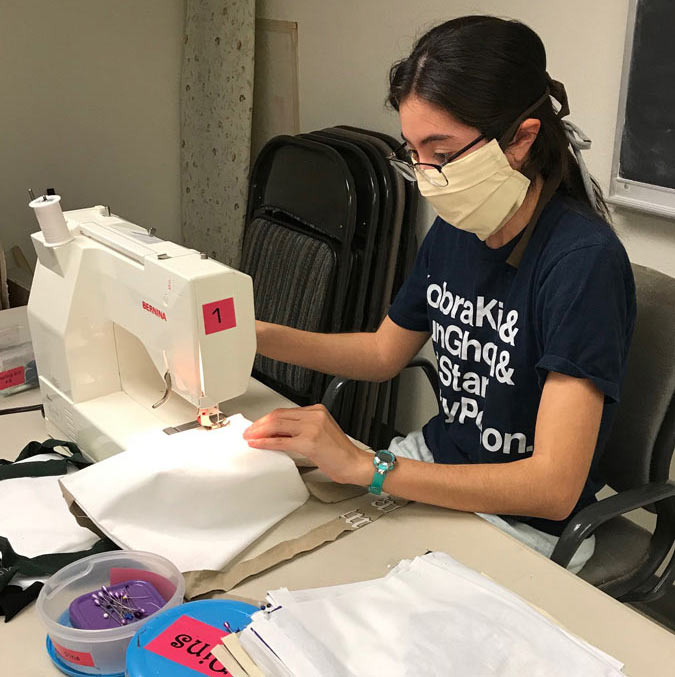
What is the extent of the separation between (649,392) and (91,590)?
94cm

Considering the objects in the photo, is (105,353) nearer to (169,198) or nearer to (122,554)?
(122,554)

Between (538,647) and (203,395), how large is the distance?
564 mm

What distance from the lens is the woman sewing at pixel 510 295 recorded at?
1144 mm

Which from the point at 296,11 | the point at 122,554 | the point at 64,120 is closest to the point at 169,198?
the point at 64,120

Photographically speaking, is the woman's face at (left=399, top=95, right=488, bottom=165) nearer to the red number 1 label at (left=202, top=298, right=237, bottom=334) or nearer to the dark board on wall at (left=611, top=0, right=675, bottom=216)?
the red number 1 label at (left=202, top=298, right=237, bottom=334)

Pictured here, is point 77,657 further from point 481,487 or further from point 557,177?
point 557,177

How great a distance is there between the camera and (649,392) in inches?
53.1

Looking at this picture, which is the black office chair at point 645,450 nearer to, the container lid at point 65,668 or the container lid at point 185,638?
the container lid at point 185,638

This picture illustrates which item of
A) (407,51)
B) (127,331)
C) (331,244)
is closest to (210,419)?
(127,331)

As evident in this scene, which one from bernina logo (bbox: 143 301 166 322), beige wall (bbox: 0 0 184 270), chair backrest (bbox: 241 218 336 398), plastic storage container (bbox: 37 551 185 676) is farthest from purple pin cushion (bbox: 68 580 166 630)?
beige wall (bbox: 0 0 184 270)

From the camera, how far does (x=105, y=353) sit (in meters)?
1.36

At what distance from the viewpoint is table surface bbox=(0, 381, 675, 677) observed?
926 mm

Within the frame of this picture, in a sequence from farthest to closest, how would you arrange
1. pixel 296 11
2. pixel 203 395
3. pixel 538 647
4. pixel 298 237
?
pixel 296 11 < pixel 298 237 < pixel 203 395 < pixel 538 647

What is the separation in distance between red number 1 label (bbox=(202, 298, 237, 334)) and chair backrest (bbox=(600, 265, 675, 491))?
703 millimetres
